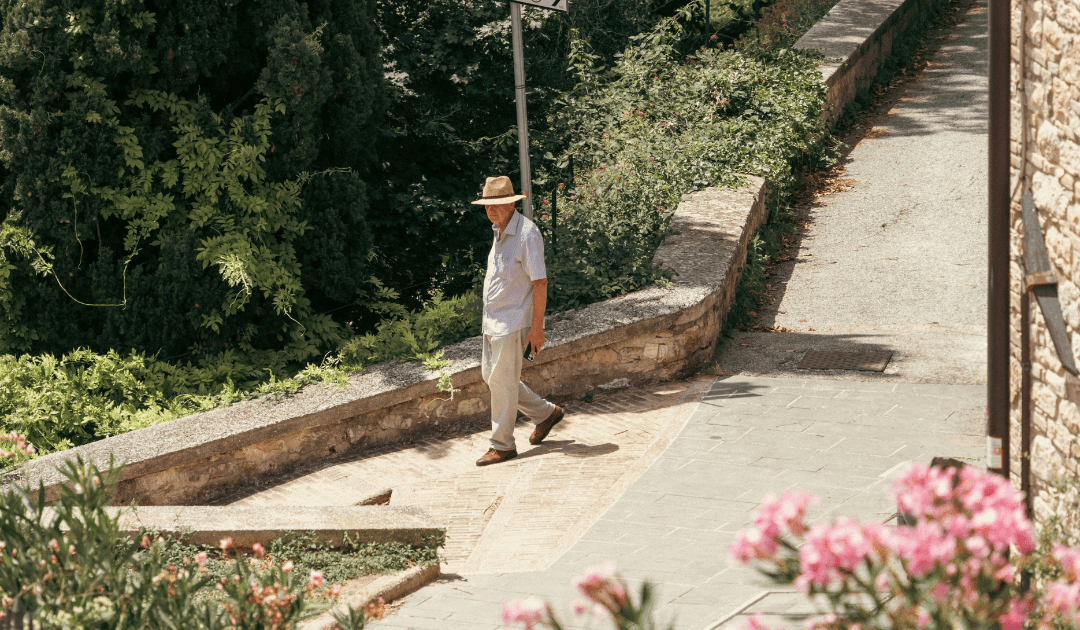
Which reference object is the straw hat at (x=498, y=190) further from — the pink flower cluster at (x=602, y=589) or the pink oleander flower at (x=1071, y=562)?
the pink oleander flower at (x=1071, y=562)

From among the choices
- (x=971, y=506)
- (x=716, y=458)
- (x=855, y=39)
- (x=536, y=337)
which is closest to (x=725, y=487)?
(x=716, y=458)

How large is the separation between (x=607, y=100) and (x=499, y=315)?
521cm

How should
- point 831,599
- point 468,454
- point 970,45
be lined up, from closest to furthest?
point 831,599, point 468,454, point 970,45

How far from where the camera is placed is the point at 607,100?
1102 centimetres

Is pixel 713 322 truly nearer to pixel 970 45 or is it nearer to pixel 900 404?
pixel 900 404

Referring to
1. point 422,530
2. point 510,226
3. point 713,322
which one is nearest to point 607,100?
point 713,322

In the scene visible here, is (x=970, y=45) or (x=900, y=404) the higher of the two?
(x=970, y=45)

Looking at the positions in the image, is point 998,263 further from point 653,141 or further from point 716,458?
point 653,141

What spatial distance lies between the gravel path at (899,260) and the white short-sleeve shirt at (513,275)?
197cm

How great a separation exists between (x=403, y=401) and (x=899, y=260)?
476 centimetres

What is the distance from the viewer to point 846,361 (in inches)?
294

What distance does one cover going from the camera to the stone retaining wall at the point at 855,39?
1282cm

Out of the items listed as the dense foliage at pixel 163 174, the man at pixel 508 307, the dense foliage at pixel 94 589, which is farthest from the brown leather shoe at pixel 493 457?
the dense foliage at pixel 94 589

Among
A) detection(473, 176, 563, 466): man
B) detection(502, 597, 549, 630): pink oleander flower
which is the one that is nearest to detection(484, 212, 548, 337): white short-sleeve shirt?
detection(473, 176, 563, 466): man
